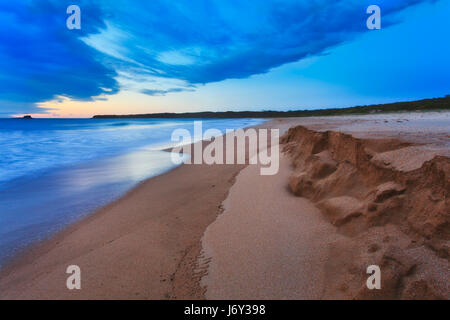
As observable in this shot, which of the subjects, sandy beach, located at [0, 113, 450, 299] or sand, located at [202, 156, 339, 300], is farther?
sand, located at [202, 156, 339, 300]

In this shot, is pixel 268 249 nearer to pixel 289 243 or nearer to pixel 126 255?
pixel 289 243

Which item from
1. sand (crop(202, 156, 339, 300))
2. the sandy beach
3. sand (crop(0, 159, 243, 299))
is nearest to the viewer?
the sandy beach

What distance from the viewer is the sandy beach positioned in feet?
5.97

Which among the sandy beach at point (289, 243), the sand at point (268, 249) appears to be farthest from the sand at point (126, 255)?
the sand at point (268, 249)

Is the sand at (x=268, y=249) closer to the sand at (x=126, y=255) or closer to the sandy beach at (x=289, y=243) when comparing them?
the sandy beach at (x=289, y=243)

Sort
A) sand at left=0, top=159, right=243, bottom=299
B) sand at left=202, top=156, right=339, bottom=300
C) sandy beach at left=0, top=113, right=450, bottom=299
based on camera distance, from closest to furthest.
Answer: sandy beach at left=0, top=113, right=450, bottom=299, sand at left=202, top=156, right=339, bottom=300, sand at left=0, top=159, right=243, bottom=299

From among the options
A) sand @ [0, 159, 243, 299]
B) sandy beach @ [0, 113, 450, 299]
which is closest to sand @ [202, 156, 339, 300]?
sandy beach @ [0, 113, 450, 299]

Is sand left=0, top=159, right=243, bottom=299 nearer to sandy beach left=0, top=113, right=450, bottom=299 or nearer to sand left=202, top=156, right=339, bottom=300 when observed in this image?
sandy beach left=0, top=113, right=450, bottom=299

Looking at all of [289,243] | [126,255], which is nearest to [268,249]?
[289,243]

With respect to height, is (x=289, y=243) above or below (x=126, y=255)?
above

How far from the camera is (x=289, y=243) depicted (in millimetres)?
2570

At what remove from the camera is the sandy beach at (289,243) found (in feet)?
5.97
